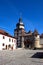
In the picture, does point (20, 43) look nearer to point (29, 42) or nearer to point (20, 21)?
point (29, 42)

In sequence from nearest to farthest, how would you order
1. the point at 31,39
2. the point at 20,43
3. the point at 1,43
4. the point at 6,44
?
1. the point at 1,43
2. the point at 6,44
3. the point at 31,39
4. the point at 20,43

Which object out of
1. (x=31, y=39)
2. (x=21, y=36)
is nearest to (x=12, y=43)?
(x=31, y=39)

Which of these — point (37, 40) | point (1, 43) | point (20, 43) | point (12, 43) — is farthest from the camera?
point (20, 43)

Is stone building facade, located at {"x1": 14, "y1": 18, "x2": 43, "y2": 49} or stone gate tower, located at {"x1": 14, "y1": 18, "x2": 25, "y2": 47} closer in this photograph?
stone building facade, located at {"x1": 14, "y1": 18, "x2": 43, "y2": 49}

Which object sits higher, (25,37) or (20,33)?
(20,33)

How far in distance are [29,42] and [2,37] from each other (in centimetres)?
4265

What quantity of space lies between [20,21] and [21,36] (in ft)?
41.2

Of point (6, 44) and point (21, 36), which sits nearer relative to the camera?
point (6, 44)

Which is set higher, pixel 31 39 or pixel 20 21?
pixel 20 21

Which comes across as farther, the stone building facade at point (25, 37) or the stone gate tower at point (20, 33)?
the stone gate tower at point (20, 33)

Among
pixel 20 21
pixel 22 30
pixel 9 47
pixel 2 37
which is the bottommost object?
pixel 9 47

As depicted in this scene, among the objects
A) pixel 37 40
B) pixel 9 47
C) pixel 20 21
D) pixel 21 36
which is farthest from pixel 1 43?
pixel 20 21

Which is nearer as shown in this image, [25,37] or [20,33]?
[25,37]

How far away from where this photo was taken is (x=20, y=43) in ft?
324
